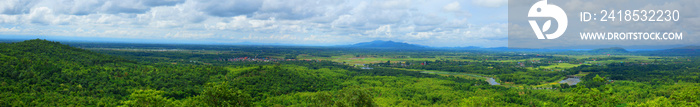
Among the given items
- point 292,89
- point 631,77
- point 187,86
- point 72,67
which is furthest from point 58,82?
point 631,77

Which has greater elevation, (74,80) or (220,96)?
(220,96)

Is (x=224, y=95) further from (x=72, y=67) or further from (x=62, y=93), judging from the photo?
(x=72, y=67)

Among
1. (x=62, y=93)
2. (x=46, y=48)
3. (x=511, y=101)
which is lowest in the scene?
(x=511, y=101)

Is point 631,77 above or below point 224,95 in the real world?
below

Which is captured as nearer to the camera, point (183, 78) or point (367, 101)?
point (367, 101)

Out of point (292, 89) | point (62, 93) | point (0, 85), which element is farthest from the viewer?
point (292, 89)

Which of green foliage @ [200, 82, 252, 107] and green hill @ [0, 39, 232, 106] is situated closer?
green foliage @ [200, 82, 252, 107]

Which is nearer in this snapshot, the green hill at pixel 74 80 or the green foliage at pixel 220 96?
the green foliage at pixel 220 96

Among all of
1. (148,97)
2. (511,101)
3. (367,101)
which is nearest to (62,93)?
(148,97)

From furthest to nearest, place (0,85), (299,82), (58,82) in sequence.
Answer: (299,82)
(58,82)
(0,85)

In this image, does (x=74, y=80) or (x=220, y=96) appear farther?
(x=74, y=80)
